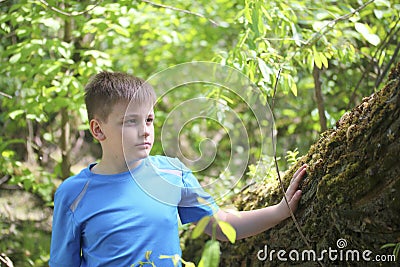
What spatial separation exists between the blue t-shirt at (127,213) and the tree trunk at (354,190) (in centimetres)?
34

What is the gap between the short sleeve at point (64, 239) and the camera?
204 cm

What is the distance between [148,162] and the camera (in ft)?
6.59

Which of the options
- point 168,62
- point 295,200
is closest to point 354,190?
point 295,200

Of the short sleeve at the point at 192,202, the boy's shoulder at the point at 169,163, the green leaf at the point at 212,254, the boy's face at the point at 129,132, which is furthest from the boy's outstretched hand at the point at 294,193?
the green leaf at the point at 212,254

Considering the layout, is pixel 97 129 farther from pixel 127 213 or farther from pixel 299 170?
pixel 299 170

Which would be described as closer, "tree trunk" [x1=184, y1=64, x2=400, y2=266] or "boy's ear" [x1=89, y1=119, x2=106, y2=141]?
"tree trunk" [x1=184, y1=64, x2=400, y2=266]

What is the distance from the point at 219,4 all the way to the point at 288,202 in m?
3.37

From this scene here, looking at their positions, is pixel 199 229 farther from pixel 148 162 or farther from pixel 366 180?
pixel 148 162

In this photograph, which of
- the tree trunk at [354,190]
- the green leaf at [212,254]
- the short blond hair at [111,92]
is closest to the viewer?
the green leaf at [212,254]

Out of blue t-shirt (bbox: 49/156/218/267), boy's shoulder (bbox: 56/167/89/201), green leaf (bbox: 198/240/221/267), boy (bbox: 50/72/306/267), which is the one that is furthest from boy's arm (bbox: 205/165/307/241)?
green leaf (bbox: 198/240/221/267)

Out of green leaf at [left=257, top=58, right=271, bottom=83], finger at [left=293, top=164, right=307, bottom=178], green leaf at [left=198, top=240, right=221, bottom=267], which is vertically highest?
green leaf at [left=198, top=240, right=221, bottom=267]

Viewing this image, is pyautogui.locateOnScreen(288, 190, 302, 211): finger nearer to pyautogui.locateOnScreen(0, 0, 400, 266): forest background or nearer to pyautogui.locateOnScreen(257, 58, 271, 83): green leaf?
pyautogui.locateOnScreen(0, 0, 400, 266): forest background

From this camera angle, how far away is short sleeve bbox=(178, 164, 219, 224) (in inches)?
78.2

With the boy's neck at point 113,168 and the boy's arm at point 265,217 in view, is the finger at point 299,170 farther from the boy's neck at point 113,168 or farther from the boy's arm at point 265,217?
the boy's neck at point 113,168
